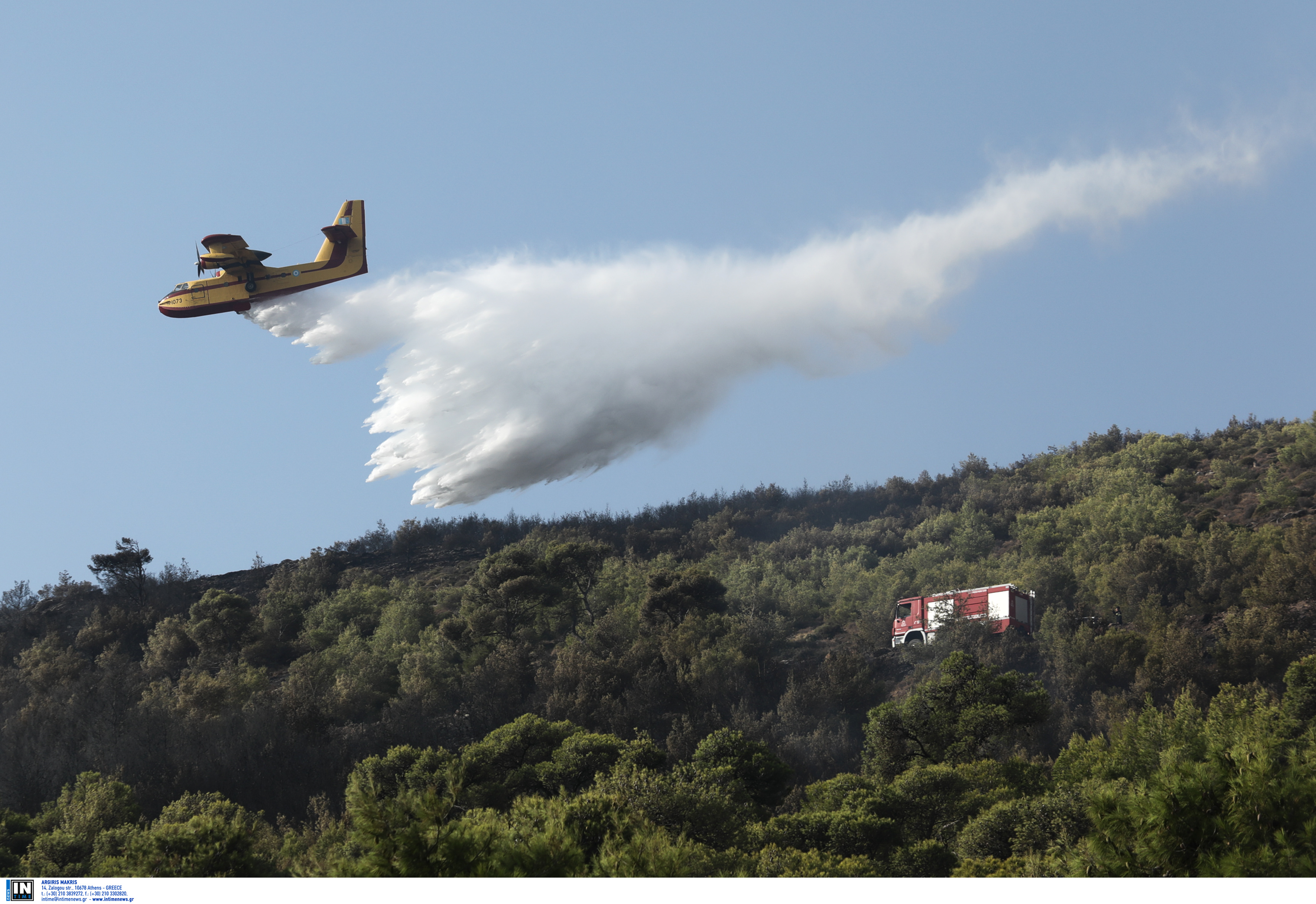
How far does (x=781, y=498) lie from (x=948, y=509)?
1883 centimetres

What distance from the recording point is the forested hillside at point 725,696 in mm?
24203

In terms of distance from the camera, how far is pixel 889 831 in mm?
29156

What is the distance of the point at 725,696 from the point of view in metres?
54.6

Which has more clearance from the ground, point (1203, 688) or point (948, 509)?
point (948, 509)

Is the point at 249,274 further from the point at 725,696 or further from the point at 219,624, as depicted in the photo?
the point at 725,696

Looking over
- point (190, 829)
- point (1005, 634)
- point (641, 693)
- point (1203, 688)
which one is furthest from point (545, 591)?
point (190, 829)

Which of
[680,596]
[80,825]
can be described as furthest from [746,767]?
[680,596]

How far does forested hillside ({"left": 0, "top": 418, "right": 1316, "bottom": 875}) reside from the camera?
79.4 feet

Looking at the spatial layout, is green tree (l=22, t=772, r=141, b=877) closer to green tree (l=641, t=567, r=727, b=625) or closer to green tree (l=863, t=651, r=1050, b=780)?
green tree (l=863, t=651, r=1050, b=780)

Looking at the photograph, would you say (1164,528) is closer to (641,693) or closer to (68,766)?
(641,693)

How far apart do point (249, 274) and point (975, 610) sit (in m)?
41.3

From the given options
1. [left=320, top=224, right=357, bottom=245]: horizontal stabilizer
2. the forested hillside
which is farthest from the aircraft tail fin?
the forested hillside

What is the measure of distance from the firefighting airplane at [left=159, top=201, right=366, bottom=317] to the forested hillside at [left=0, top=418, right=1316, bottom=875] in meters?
19.4

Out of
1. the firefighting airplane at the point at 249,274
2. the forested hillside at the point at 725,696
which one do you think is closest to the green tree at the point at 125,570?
the forested hillside at the point at 725,696
